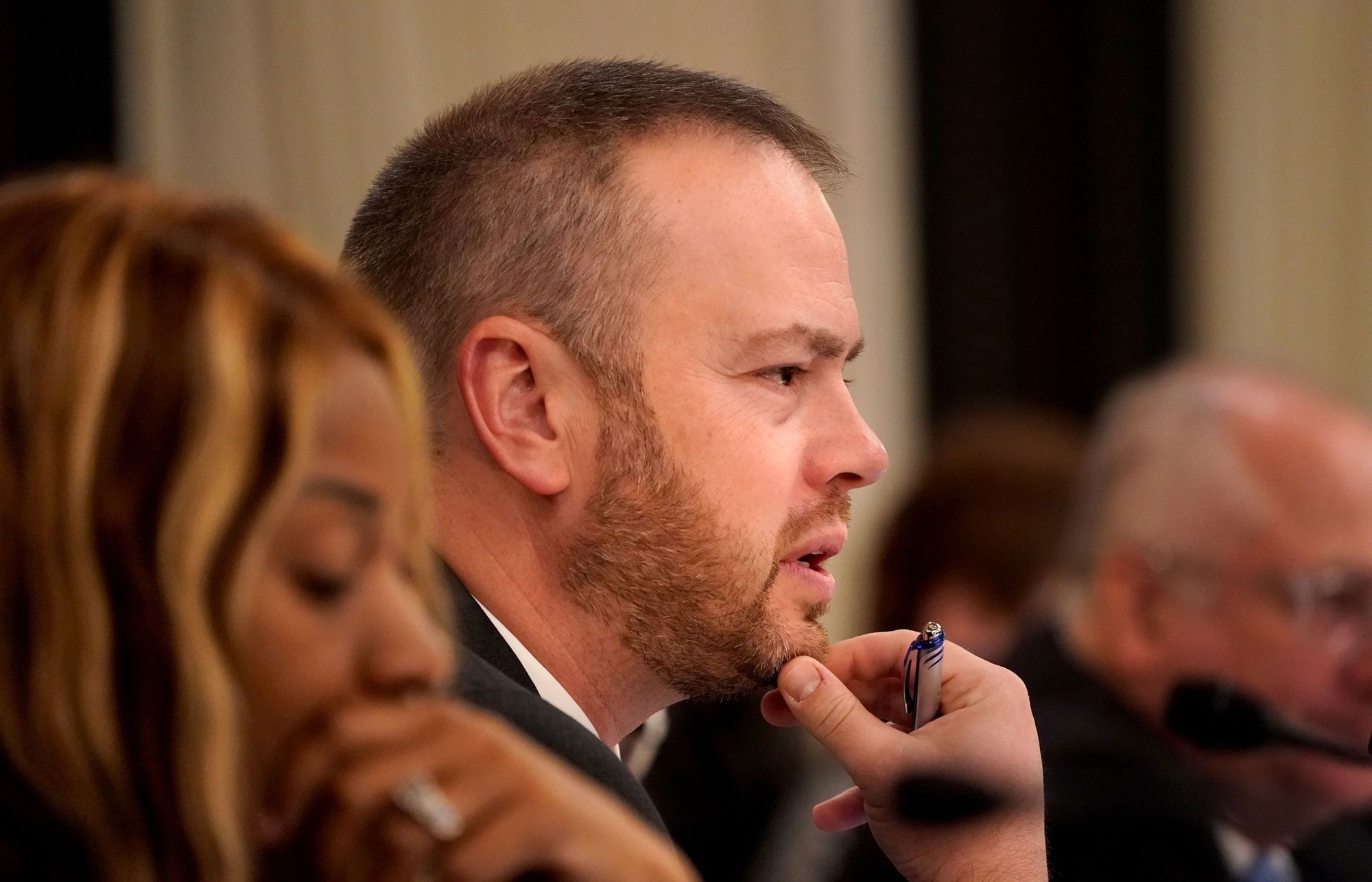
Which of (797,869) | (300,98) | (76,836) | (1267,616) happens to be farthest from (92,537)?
(300,98)

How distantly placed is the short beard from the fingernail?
1.0 inches

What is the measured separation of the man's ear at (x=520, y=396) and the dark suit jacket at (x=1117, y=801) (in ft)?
2.99

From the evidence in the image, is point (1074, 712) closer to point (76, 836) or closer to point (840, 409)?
point (840, 409)

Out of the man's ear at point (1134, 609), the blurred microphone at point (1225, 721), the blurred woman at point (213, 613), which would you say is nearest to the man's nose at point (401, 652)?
the blurred woman at point (213, 613)

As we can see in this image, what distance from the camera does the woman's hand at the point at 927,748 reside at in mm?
1392

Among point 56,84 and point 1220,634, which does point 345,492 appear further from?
point 56,84

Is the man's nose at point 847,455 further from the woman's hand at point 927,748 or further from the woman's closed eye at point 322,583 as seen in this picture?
the woman's closed eye at point 322,583

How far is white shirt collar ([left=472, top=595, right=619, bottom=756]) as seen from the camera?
1.44 m

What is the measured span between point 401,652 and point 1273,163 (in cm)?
437

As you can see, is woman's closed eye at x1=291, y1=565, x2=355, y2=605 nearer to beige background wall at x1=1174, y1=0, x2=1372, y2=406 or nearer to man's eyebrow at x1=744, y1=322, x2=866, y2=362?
man's eyebrow at x1=744, y1=322, x2=866, y2=362

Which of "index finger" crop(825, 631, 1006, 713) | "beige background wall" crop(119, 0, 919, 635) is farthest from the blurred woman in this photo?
"beige background wall" crop(119, 0, 919, 635)

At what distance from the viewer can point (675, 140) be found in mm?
1532

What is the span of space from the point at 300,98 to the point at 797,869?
231cm

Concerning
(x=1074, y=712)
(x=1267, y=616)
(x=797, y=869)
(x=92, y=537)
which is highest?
(x=92, y=537)
